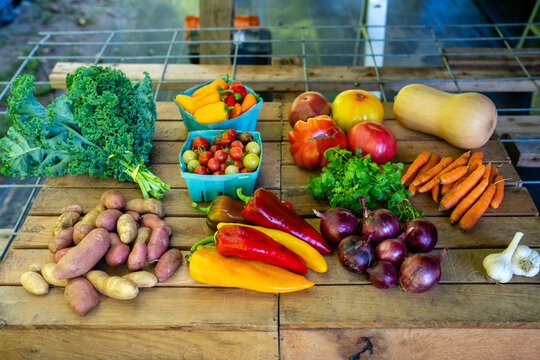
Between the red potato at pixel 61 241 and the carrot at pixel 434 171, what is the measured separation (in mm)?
1441

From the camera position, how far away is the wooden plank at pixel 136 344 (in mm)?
1477

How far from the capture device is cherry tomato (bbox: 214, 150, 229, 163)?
5.71ft

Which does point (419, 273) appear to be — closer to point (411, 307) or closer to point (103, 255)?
point (411, 307)

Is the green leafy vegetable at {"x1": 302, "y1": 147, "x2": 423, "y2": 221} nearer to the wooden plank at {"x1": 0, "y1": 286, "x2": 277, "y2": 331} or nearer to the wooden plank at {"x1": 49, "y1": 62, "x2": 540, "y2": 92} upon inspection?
the wooden plank at {"x1": 0, "y1": 286, "x2": 277, "y2": 331}

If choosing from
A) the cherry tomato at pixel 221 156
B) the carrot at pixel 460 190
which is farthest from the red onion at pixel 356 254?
the cherry tomato at pixel 221 156

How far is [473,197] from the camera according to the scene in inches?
69.9

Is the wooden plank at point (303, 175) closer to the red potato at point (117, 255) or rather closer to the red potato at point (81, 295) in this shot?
the red potato at point (117, 255)

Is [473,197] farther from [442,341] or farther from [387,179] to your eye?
[442,341]

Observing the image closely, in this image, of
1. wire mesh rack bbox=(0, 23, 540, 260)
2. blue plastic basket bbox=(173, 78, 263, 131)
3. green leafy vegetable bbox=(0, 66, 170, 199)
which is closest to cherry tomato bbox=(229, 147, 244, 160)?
blue plastic basket bbox=(173, 78, 263, 131)

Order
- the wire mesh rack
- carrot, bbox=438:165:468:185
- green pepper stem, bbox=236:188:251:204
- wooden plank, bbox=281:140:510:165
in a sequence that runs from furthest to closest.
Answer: the wire mesh rack → wooden plank, bbox=281:140:510:165 → carrot, bbox=438:165:468:185 → green pepper stem, bbox=236:188:251:204

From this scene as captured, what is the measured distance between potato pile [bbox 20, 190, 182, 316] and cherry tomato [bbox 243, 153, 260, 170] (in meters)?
0.41

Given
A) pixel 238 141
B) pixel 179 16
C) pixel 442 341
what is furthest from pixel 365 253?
pixel 179 16

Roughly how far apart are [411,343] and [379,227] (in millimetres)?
424

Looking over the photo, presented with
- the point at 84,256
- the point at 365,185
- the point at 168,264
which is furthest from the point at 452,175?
the point at 84,256
